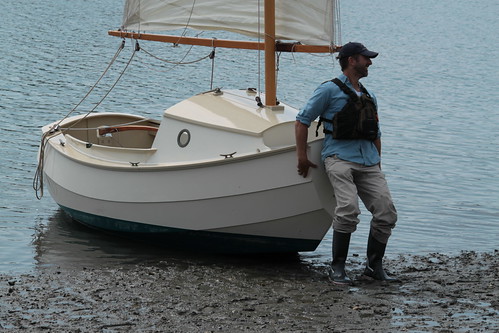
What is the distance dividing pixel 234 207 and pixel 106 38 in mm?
26279

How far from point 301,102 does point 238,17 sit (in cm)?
1342

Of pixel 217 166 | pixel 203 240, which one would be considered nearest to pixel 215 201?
pixel 217 166

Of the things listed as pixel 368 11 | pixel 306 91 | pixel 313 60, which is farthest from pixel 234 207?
pixel 368 11

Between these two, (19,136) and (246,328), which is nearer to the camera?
(246,328)

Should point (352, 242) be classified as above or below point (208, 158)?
below

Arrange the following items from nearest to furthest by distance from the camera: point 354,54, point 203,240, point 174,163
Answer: point 354,54 < point 174,163 < point 203,240

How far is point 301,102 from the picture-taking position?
2489 cm

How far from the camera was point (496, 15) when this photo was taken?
57.4 m

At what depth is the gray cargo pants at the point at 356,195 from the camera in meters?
9.13

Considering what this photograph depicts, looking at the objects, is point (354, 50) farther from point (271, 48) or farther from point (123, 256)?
point (123, 256)

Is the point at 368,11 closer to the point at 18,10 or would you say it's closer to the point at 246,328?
the point at 18,10

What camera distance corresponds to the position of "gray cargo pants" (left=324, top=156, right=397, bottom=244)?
30.0ft

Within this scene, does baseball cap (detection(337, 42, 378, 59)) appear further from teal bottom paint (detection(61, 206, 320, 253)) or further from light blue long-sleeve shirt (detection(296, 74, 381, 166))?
teal bottom paint (detection(61, 206, 320, 253))

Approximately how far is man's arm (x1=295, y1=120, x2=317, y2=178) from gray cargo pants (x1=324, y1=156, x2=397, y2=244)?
0.19 meters
